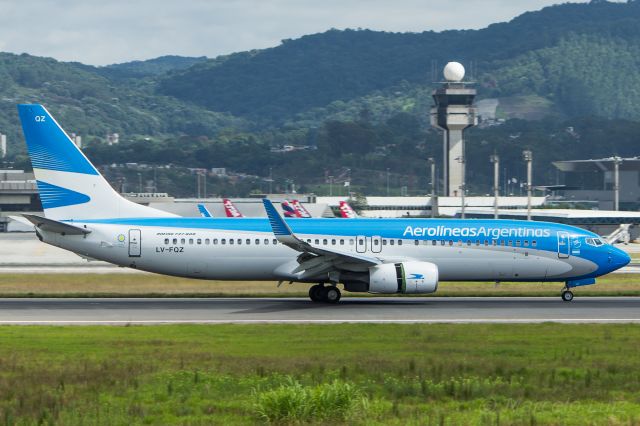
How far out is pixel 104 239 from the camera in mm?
46375

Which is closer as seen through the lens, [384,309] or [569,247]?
[384,309]

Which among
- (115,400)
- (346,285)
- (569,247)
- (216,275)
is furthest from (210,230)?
(115,400)

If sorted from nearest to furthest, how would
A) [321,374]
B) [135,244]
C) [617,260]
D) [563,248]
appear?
1. [321,374]
2. [135,244]
3. [563,248]
4. [617,260]

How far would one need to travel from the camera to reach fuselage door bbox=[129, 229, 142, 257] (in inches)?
1834

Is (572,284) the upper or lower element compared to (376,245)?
lower

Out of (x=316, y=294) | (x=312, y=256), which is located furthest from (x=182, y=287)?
(x=312, y=256)

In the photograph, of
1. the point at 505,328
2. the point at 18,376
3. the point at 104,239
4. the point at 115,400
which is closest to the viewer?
the point at 115,400

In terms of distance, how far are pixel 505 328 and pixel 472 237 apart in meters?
12.1

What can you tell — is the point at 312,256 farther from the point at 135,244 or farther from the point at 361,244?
the point at 135,244

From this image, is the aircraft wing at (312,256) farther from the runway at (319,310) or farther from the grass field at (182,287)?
the grass field at (182,287)

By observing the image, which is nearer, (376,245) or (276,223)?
(276,223)

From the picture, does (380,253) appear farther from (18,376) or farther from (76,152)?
(18,376)

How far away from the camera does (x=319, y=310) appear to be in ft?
139

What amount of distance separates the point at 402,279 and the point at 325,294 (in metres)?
3.54
